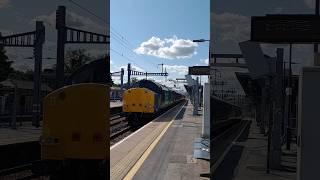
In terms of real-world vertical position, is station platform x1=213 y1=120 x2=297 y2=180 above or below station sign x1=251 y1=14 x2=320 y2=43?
below

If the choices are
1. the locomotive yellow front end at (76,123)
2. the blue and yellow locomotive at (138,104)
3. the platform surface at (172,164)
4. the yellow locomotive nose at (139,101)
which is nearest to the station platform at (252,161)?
the locomotive yellow front end at (76,123)

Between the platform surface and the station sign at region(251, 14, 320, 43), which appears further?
the platform surface

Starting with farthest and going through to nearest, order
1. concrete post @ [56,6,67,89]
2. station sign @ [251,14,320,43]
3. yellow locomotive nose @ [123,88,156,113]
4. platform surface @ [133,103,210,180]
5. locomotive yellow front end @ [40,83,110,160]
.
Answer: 1. yellow locomotive nose @ [123,88,156,113]
2. platform surface @ [133,103,210,180]
3. concrete post @ [56,6,67,89]
4. locomotive yellow front end @ [40,83,110,160]
5. station sign @ [251,14,320,43]

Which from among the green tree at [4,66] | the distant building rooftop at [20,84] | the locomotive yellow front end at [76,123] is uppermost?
the green tree at [4,66]

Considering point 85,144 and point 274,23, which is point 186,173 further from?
point 274,23

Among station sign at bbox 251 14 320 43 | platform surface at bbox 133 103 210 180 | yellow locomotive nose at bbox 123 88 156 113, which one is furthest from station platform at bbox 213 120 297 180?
yellow locomotive nose at bbox 123 88 156 113

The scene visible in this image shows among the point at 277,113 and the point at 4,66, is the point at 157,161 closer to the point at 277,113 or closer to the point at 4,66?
the point at 277,113

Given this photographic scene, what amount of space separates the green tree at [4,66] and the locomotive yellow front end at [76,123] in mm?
438

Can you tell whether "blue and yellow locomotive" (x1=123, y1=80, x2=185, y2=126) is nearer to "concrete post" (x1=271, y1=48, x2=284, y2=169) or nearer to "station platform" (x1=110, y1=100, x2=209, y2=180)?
"station platform" (x1=110, y1=100, x2=209, y2=180)

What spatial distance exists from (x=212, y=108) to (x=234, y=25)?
0.78m

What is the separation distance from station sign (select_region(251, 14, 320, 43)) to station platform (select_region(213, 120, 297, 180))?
89 cm

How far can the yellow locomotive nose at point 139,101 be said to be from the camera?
2028 cm

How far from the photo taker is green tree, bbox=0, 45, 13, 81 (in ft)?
15.7

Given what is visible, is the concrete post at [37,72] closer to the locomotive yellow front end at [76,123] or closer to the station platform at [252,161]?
the locomotive yellow front end at [76,123]
